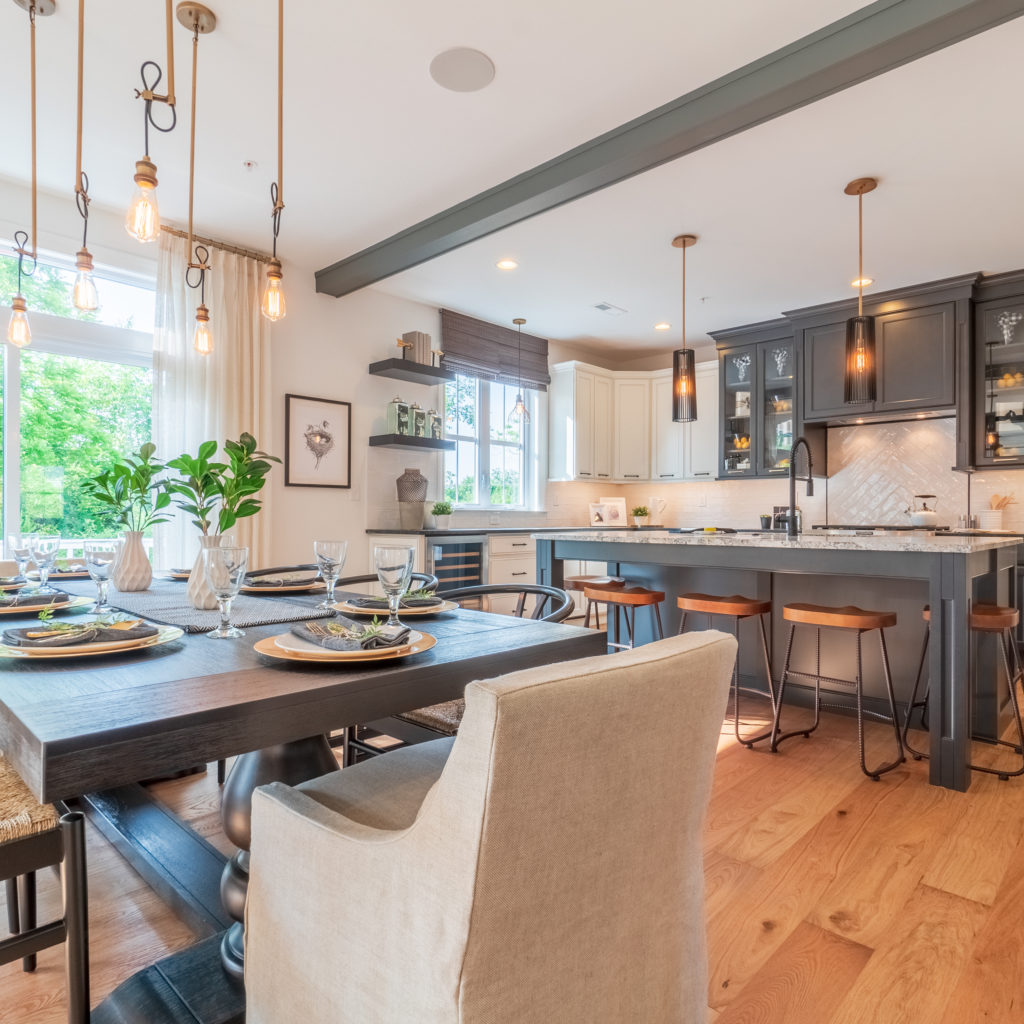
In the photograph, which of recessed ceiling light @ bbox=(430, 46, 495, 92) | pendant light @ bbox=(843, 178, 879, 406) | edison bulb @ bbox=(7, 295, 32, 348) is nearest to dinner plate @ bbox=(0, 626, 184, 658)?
edison bulb @ bbox=(7, 295, 32, 348)

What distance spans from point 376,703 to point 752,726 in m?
2.53

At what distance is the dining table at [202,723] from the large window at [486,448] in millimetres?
4037

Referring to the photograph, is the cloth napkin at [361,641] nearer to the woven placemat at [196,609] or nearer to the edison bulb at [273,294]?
the woven placemat at [196,609]

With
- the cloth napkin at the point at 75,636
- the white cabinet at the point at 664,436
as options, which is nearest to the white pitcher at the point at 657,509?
the white cabinet at the point at 664,436

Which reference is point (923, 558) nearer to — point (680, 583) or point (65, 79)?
point (680, 583)

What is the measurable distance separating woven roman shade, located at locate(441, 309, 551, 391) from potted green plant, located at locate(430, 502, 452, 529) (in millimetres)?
1170

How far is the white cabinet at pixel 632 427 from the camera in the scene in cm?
661

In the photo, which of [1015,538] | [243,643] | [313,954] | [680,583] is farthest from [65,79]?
[1015,538]

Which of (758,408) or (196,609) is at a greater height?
(758,408)

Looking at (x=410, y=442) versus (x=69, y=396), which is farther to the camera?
(x=410, y=442)

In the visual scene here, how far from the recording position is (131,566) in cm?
207

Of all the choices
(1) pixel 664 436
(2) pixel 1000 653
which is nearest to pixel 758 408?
(1) pixel 664 436

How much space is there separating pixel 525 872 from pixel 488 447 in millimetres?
5300

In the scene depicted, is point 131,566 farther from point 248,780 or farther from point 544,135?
point 544,135
